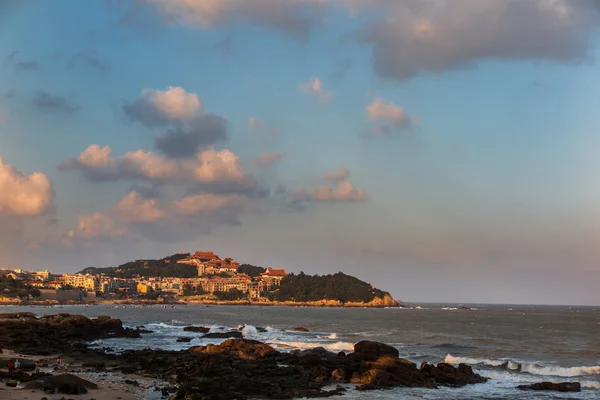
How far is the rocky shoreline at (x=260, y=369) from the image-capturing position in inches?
1072

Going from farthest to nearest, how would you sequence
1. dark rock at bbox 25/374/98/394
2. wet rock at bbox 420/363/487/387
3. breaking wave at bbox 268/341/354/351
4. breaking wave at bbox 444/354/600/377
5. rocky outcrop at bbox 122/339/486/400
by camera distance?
breaking wave at bbox 268/341/354/351 → breaking wave at bbox 444/354/600/377 → wet rock at bbox 420/363/487/387 → rocky outcrop at bbox 122/339/486/400 → dark rock at bbox 25/374/98/394

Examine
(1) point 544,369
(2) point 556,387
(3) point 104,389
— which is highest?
(3) point 104,389

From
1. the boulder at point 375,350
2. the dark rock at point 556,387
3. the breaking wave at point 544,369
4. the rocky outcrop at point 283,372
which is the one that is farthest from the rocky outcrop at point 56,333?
the dark rock at point 556,387

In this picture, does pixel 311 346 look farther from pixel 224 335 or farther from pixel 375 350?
pixel 224 335

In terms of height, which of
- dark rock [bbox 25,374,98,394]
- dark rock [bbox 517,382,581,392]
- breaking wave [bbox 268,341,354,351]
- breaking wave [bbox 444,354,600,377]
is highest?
dark rock [bbox 25,374,98,394]

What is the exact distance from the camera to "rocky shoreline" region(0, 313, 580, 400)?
89.3ft

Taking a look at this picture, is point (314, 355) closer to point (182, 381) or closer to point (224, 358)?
point (224, 358)

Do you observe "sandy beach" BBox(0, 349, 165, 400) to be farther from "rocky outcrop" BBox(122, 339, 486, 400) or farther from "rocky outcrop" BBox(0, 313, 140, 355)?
"rocky outcrop" BBox(0, 313, 140, 355)

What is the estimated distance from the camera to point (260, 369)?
3359cm

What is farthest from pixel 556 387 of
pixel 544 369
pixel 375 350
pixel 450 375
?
pixel 375 350

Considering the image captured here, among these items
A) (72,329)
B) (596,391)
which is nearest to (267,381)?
(596,391)

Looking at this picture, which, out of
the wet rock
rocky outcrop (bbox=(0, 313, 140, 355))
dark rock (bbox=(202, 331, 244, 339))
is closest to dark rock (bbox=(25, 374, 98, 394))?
the wet rock

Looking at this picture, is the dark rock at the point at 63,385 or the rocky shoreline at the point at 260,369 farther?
the rocky shoreline at the point at 260,369

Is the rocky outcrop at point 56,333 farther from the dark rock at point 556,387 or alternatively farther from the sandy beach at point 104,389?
the dark rock at point 556,387
